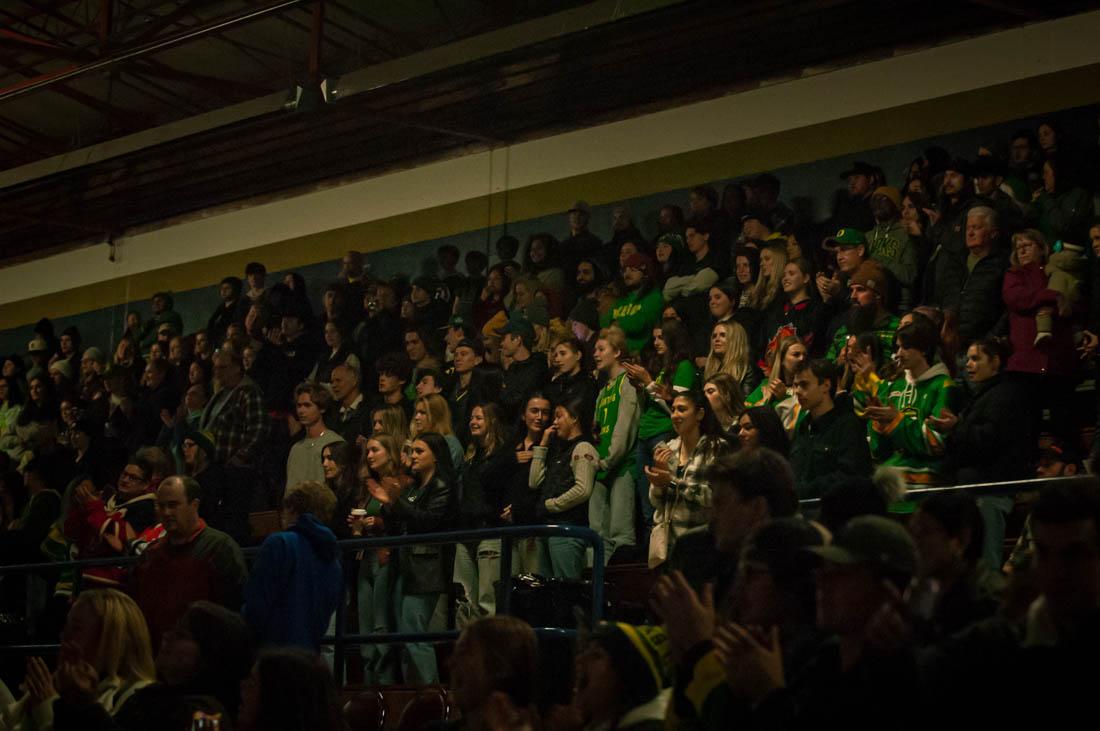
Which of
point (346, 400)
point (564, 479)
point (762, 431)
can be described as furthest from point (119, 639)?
point (346, 400)

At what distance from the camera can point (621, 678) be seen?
3594 millimetres

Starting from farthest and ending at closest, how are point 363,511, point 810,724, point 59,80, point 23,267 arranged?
1. point 23,267
2. point 59,80
3. point 363,511
4. point 810,724

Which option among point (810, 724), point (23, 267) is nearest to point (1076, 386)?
point (810, 724)

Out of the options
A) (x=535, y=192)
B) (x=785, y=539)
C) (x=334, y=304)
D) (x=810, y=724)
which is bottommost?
(x=810, y=724)

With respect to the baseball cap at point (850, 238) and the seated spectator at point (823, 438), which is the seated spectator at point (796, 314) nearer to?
the baseball cap at point (850, 238)

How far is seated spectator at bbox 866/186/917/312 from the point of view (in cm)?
838

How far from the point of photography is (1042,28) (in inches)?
369

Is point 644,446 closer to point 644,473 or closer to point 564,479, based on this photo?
point 644,473

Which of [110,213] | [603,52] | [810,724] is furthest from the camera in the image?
[110,213]

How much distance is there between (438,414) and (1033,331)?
3960 mm

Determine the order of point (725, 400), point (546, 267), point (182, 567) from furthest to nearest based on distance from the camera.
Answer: point (546, 267), point (725, 400), point (182, 567)

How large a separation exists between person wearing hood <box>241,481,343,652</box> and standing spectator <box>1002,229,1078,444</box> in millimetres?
3614

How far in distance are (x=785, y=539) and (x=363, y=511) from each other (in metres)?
5.82

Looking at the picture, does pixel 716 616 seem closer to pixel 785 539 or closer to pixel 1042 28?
pixel 785 539
